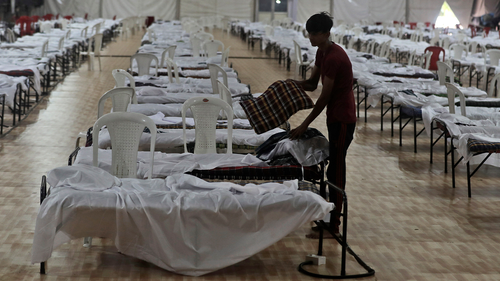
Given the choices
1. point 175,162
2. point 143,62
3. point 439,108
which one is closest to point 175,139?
point 175,162

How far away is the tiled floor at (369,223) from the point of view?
330cm

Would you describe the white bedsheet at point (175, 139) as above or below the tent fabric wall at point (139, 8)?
below

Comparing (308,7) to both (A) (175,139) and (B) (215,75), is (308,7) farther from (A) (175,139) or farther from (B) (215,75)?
(A) (175,139)

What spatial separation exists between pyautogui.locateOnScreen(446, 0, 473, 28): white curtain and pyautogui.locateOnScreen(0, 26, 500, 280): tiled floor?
2034 cm

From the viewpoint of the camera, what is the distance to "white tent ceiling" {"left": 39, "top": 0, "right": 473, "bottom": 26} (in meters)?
26.2

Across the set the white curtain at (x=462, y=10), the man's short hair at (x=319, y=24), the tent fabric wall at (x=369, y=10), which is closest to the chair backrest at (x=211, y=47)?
the man's short hair at (x=319, y=24)

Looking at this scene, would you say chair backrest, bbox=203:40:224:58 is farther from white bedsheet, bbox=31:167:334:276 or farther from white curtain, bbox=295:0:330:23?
white curtain, bbox=295:0:330:23

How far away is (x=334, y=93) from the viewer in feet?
12.0

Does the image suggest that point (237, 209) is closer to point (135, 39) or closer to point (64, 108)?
point (64, 108)

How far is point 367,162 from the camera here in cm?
604

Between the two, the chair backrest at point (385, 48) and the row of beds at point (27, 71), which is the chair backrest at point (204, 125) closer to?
the row of beds at point (27, 71)

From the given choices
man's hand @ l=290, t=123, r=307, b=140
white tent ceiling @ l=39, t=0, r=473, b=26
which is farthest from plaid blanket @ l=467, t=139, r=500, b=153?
white tent ceiling @ l=39, t=0, r=473, b=26

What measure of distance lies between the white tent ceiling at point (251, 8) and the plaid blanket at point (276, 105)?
22.9 meters

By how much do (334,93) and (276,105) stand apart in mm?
529
